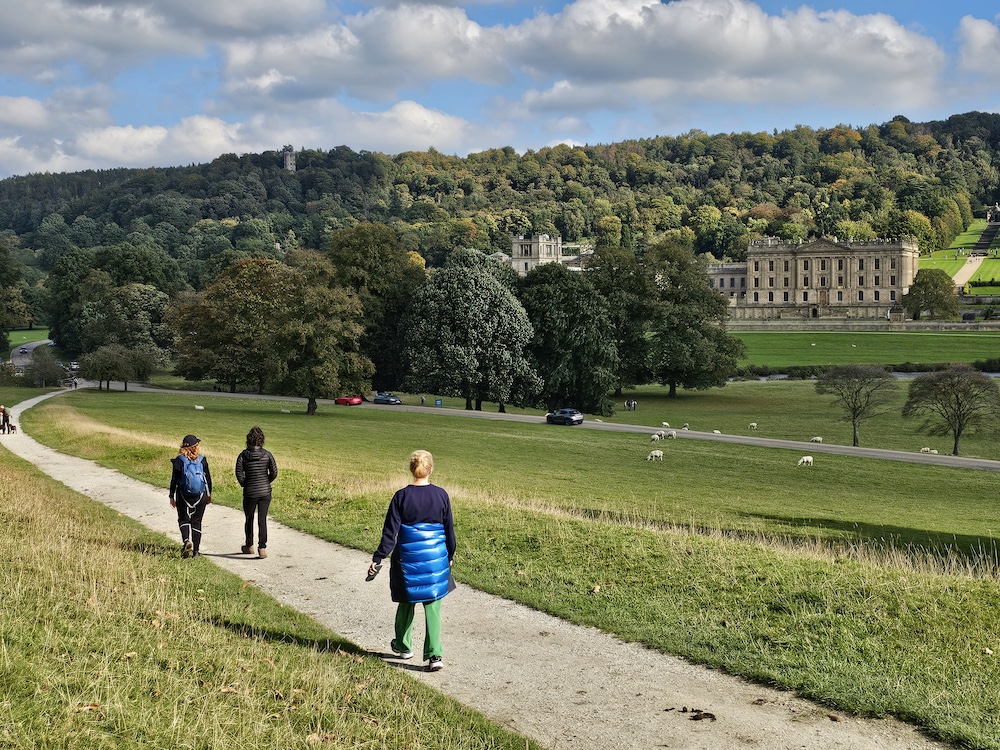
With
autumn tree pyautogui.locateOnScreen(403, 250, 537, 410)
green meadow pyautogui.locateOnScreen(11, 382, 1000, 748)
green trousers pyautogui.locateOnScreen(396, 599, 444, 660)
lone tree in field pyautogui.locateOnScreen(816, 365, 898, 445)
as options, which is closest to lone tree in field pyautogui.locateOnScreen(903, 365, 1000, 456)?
lone tree in field pyautogui.locateOnScreen(816, 365, 898, 445)

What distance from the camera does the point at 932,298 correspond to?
424 feet

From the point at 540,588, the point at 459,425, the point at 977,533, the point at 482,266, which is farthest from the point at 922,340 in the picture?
the point at 540,588

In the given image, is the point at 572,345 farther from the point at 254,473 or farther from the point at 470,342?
the point at 254,473

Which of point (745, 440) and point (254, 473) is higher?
point (254, 473)

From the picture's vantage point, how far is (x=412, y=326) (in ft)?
218

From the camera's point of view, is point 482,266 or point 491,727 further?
point 482,266

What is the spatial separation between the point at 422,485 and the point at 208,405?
167ft

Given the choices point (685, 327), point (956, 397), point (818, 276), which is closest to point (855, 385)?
point (956, 397)

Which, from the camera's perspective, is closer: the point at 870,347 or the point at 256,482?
the point at 256,482

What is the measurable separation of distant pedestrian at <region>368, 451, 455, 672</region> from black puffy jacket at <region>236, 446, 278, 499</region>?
17.5ft

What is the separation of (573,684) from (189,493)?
23.5ft

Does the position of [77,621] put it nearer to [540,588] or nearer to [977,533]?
[540,588]

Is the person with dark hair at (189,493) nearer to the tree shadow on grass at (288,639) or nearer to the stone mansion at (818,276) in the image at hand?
the tree shadow on grass at (288,639)

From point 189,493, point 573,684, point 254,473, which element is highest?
point 254,473
